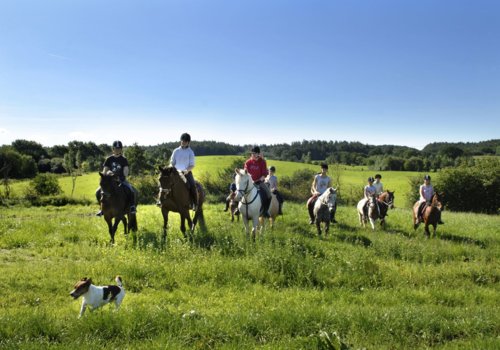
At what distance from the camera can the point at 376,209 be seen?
48.6 ft

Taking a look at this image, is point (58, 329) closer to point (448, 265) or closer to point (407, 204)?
point (448, 265)

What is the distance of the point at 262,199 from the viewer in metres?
12.2

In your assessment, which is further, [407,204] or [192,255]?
[407,204]

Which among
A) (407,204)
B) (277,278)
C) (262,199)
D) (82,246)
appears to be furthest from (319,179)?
(407,204)

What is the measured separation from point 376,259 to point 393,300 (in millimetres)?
2877

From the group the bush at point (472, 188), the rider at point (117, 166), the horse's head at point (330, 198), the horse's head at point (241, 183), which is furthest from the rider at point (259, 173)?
the bush at point (472, 188)

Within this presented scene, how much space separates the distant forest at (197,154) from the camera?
64.3m

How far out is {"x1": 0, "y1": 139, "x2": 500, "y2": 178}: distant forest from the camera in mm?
64312

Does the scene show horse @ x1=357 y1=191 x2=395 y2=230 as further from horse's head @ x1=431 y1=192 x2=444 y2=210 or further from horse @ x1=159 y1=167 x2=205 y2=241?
horse @ x1=159 y1=167 x2=205 y2=241

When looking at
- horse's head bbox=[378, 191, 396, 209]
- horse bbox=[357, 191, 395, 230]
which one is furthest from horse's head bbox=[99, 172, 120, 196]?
horse's head bbox=[378, 191, 396, 209]

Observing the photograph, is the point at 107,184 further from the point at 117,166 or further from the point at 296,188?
the point at 296,188

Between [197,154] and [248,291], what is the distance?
8981cm

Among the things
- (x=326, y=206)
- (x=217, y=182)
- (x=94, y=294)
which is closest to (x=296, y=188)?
(x=217, y=182)

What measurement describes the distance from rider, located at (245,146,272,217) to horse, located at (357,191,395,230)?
5.16 metres
